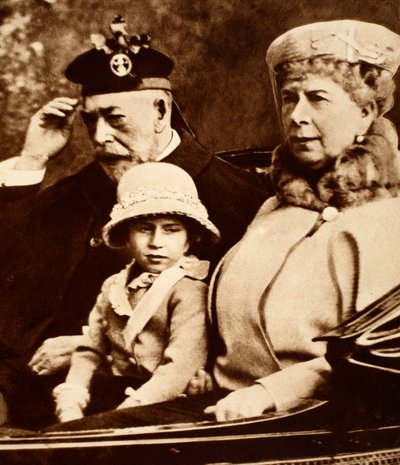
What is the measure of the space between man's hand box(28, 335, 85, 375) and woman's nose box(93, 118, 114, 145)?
1.26 metres

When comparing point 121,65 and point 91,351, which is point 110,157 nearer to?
point 121,65

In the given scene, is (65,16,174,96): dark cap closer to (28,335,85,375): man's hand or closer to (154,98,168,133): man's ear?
(154,98,168,133): man's ear

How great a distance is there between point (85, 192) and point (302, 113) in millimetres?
1443

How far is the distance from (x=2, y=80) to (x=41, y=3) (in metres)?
0.57

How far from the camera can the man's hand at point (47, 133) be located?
20.5 feet

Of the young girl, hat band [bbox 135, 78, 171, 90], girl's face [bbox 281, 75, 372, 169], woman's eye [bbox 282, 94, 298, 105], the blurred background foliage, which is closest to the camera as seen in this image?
the young girl

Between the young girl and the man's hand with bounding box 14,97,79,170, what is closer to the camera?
the young girl

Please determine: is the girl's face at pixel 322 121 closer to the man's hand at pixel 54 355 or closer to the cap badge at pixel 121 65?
the cap badge at pixel 121 65

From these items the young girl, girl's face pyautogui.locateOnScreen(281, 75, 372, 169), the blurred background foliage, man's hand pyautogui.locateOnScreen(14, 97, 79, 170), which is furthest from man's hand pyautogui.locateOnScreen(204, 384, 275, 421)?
man's hand pyautogui.locateOnScreen(14, 97, 79, 170)

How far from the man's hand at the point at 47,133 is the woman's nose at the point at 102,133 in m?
0.20

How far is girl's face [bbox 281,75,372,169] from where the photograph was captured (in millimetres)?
5699

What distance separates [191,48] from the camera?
20.4 feet

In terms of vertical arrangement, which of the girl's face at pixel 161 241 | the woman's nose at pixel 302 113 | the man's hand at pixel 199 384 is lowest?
the man's hand at pixel 199 384

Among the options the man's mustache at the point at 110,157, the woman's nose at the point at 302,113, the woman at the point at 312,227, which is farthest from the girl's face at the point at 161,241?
the woman's nose at the point at 302,113
